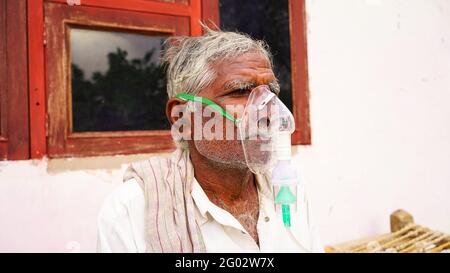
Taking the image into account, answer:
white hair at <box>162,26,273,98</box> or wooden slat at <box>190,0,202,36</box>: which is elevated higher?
wooden slat at <box>190,0,202,36</box>

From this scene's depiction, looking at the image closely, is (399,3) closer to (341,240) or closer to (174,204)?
(341,240)

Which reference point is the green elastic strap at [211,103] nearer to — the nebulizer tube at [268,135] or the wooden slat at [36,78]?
the nebulizer tube at [268,135]

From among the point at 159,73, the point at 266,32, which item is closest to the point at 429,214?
the point at 266,32

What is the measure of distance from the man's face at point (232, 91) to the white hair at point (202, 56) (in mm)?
31

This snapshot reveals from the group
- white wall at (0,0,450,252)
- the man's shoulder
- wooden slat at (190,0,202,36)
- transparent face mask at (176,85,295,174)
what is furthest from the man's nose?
white wall at (0,0,450,252)

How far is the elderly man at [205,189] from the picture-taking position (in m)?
1.45

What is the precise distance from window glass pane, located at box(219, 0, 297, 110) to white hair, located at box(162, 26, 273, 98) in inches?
48.3

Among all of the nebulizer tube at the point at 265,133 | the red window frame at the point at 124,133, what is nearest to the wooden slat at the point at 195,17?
the red window frame at the point at 124,133

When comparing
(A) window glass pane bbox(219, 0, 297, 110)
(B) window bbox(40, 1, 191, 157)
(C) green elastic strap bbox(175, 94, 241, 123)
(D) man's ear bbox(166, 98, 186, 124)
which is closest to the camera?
(C) green elastic strap bbox(175, 94, 241, 123)

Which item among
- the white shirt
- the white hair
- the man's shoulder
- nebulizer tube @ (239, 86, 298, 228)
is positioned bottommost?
the white shirt

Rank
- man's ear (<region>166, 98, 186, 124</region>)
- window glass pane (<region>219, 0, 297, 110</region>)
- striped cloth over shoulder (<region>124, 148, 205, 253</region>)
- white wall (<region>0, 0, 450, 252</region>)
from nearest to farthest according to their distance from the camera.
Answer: striped cloth over shoulder (<region>124, 148, 205, 253</region>) → man's ear (<region>166, 98, 186, 124</region>) → window glass pane (<region>219, 0, 297, 110</region>) → white wall (<region>0, 0, 450, 252</region>)

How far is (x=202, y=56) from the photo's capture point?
1.68 m

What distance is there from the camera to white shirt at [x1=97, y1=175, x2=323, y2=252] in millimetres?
1443

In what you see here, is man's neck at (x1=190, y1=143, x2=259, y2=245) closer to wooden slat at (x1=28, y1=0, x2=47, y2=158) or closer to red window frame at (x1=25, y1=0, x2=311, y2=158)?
red window frame at (x1=25, y1=0, x2=311, y2=158)
